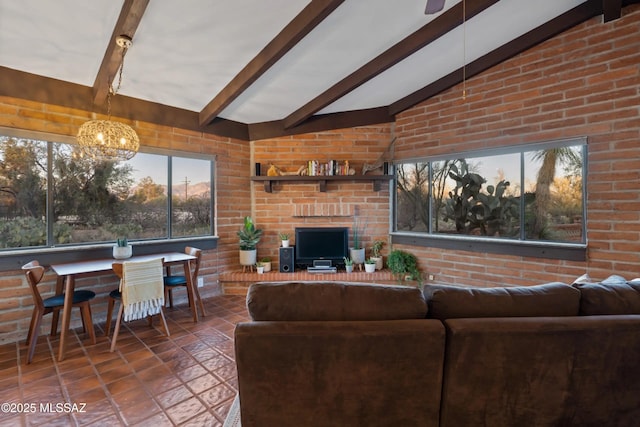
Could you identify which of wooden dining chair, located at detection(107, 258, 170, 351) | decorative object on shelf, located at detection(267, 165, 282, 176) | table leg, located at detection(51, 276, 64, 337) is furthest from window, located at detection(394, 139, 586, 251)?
table leg, located at detection(51, 276, 64, 337)

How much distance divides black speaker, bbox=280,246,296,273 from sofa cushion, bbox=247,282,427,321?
2.73 metres

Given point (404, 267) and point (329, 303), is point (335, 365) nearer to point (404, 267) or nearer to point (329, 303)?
point (329, 303)

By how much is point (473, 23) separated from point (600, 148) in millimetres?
1732

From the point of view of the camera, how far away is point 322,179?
14.2 ft

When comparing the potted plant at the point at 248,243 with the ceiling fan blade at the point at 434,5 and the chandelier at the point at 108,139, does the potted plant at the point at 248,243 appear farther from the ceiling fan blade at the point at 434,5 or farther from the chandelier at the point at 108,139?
the ceiling fan blade at the point at 434,5

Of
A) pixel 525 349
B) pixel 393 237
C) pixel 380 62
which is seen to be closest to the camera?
pixel 525 349

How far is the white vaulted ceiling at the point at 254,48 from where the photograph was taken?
2219 millimetres

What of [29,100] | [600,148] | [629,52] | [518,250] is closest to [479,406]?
[518,250]

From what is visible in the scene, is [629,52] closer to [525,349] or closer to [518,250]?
[518,250]

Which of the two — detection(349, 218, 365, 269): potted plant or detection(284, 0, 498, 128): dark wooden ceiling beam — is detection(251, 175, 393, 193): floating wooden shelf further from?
detection(284, 0, 498, 128): dark wooden ceiling beam

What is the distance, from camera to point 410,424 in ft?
4.60

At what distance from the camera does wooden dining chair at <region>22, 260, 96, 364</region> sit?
2.38 metres

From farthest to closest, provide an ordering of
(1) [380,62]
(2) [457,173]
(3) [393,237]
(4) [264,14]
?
(3) [393,237] → (2) [457,173] → (1) [380,62] → (4) [264,14]

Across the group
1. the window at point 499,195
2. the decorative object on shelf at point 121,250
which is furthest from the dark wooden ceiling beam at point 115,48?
the window at point 499,195
